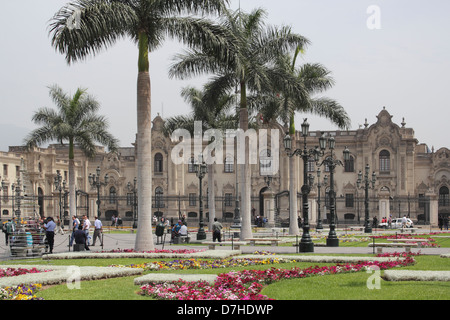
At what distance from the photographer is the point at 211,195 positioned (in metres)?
35.4

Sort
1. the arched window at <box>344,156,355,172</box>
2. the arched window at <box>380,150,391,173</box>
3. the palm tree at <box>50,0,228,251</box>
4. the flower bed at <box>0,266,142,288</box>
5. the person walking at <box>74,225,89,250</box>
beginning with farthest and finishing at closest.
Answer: the arched window at <box>344,156,355,172</box>, the arched window at <box>380,150,391,173</box>, the person walking at <box>74,225,89,250</box>, the palm tree at <box>50,0,228,251</box>, the flower bed at <box>0,266,142,288</box>

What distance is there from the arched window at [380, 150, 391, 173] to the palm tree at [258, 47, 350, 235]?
99.2ft

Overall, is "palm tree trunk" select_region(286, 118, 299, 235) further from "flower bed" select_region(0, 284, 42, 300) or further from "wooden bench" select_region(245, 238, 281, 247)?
"flower bed" select_region(0, 284, 42, 300)

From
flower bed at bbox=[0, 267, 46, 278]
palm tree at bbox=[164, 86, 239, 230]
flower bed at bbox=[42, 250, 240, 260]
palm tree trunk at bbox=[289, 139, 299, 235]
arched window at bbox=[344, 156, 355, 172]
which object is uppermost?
palm tree at bbox=[164, 86, 239, 230]

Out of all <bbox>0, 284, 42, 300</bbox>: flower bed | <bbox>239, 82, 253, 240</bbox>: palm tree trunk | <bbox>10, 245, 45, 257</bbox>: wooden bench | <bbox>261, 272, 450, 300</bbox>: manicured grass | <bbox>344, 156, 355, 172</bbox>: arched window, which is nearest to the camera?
<bbox>0, 284, 42, 300</bbox>: flower bed

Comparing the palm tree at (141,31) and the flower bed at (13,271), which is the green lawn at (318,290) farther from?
the palm tree at (141,31)

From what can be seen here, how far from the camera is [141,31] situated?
1944 centimetres

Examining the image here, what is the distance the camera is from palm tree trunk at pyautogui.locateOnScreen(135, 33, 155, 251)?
18.9 metres

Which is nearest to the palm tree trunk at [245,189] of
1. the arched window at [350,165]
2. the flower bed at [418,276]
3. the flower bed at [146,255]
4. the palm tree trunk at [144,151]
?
the flower bed at [146,255]

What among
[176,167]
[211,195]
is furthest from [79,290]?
[176,167]

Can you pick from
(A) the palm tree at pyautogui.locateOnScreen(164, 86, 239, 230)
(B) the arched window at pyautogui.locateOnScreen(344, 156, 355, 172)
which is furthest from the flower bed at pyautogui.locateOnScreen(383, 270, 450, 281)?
(B) the arched window at pyautogui.locateOnScreen(344, 156, 355, 172)

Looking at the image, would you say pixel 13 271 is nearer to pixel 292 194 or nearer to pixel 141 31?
pixel 141 31

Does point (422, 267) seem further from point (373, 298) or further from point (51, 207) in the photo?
point (51, 207)
